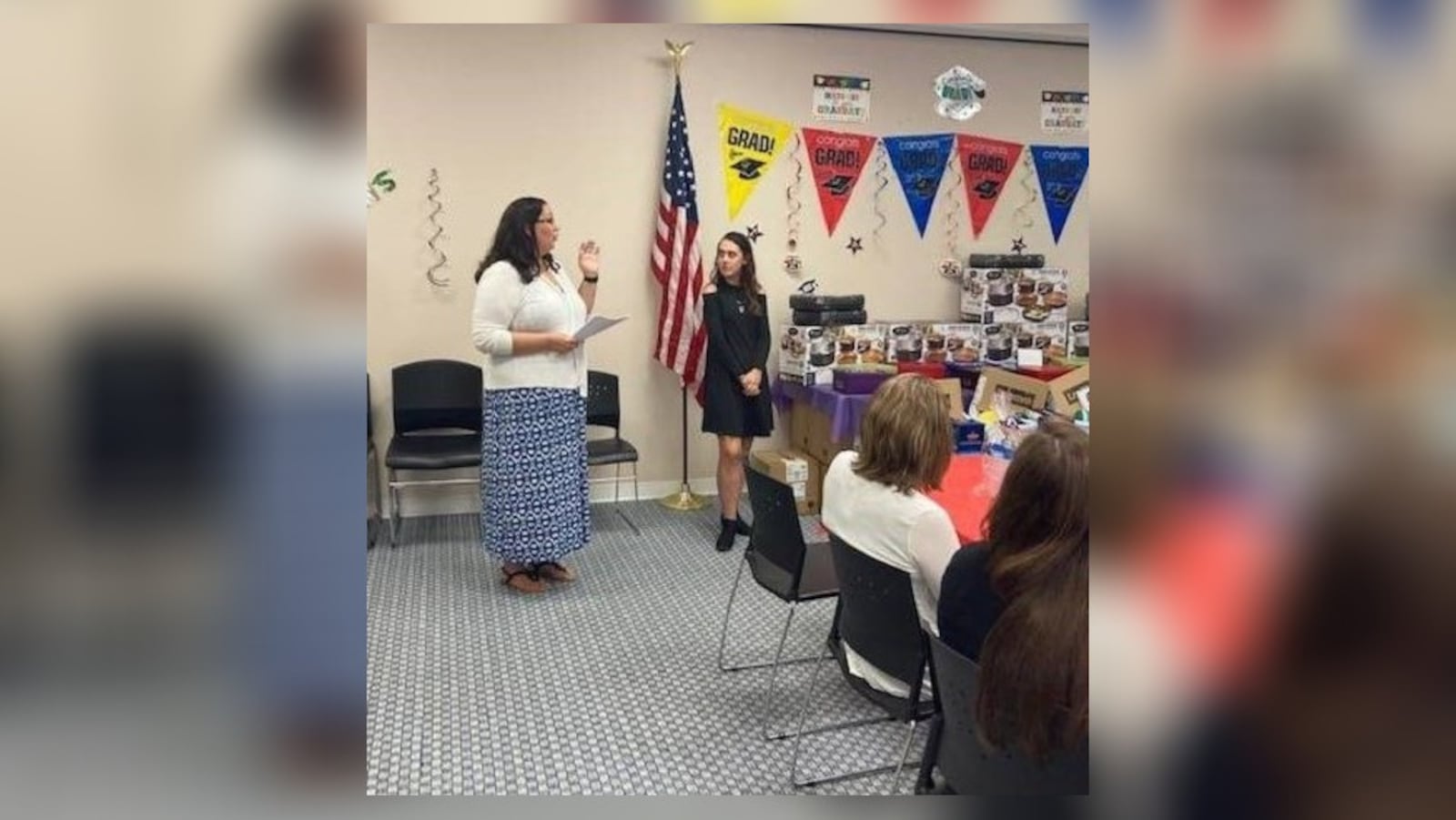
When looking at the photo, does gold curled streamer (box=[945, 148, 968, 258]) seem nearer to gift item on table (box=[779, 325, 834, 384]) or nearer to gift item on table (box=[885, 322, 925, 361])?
gift item on table (box=[885, 322, 925, 361])

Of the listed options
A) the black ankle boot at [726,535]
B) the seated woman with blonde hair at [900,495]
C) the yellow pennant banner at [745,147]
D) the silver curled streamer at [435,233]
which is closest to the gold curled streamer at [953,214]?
the yellow pennant banner at [745,147]

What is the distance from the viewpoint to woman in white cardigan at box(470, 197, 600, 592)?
3.33 m

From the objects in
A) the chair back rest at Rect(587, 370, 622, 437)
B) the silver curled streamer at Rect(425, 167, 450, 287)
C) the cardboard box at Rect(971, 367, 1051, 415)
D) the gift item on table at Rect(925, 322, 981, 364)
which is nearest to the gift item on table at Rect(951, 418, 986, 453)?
the cardboard box at Rect(971, 367, 1051, 415)

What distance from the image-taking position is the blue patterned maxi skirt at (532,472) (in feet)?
11.3

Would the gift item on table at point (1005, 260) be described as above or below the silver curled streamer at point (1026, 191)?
below

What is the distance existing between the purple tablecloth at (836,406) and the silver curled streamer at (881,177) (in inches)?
40.8

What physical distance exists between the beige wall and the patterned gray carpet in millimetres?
1104

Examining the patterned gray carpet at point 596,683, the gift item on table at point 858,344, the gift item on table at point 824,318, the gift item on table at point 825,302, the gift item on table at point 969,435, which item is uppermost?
the gift item on table at point 825,302

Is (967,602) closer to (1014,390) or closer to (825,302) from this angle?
(1014,390)

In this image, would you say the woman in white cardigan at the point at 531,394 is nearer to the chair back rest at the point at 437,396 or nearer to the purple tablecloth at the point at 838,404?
the chair back rest at the point at 437,396
